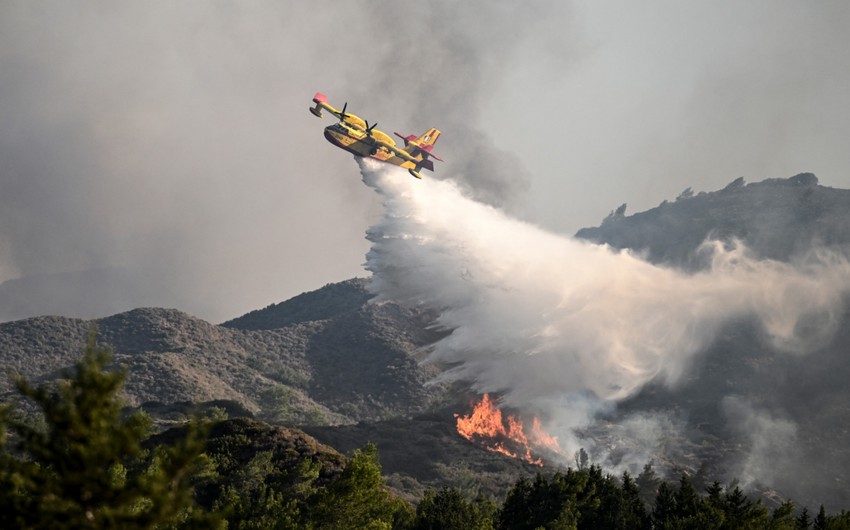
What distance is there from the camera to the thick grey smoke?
4075 inches

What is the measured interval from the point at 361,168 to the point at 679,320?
116 metres

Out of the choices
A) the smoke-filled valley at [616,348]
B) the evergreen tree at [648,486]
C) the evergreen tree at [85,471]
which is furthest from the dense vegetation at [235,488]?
the smoke-filled valley at [616,348]

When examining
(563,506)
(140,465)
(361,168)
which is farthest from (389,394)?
(563,506)

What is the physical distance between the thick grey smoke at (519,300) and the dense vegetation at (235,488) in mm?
26004

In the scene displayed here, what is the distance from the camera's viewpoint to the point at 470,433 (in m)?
132

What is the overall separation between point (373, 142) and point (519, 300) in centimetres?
3317

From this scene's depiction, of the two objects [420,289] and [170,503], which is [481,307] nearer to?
[420,289]

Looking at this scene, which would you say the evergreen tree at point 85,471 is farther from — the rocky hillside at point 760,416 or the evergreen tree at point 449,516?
the rocky hillside at point 760,416

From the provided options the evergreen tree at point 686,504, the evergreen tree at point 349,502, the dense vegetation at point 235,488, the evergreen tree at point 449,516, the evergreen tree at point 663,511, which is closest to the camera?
the dense vegetation at point 235,488

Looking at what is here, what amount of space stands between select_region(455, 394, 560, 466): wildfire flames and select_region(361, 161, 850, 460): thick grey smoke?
3847mm

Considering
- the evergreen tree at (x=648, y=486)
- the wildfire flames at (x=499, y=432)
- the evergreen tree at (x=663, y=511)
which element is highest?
the wildfire flames at (x=499, y=432)

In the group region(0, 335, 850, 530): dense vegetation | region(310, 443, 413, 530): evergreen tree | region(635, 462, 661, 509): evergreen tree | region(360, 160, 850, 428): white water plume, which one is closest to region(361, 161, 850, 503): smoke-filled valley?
region(360, 160, 850, 428): white water plume

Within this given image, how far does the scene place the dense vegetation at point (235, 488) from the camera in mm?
14750

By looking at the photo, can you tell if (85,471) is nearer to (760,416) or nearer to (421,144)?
(421,144)
